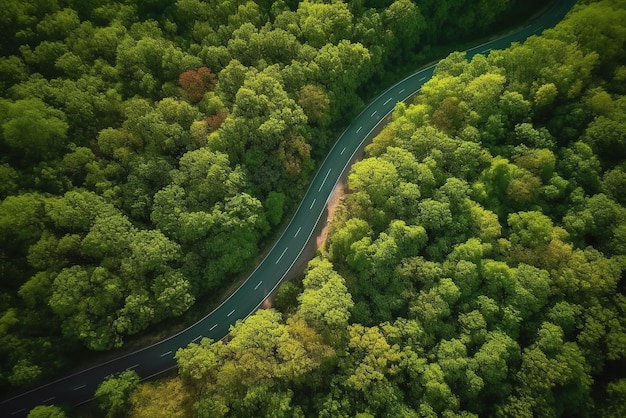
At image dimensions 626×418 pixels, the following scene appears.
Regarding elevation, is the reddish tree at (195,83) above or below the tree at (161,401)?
above

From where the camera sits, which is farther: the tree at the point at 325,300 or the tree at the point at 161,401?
the tree at the point at 325,300

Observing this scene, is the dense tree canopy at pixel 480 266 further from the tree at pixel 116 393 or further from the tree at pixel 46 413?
the tree at pixel 46 413

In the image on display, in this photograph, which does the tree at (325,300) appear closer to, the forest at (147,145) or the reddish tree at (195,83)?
the forest at (147,145)

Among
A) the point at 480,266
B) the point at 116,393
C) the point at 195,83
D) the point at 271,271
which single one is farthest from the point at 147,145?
the point at 480,266

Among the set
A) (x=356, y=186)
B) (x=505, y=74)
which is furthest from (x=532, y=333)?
(x=505, y=74)

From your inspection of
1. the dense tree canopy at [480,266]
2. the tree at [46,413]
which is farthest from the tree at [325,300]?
the tree at [46,413]

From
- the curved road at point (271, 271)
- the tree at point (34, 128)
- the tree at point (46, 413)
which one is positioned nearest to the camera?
the tree at point (46, 413)

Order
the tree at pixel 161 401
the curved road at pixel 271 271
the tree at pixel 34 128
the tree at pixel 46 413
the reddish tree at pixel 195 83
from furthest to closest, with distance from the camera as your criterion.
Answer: the reddish tree at pixel 195 83 < the curved road at pixel 271 271 < the tree at pixel 34 128 < the tree at pixel 46 413 < the tree at pixel 161 401
